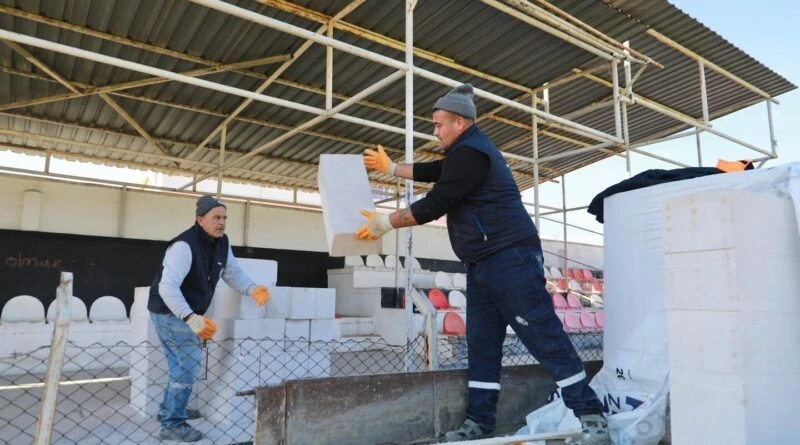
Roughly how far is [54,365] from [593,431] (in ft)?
8.11

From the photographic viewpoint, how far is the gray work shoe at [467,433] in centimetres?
282

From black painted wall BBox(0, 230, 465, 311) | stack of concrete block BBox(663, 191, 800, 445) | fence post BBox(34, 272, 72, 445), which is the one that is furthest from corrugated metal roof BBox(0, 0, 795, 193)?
stack of concrete block BBox(663, 191, 800, 445)

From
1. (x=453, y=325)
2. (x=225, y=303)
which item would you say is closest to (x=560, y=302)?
(x=453, y=325)

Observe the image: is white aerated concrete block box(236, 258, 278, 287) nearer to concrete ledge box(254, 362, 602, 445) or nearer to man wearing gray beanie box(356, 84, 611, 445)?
man wearing gray beanie box(356, 84, 611, 445)

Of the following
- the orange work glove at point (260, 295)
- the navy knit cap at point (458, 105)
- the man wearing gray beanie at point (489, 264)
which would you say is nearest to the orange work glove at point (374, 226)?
the man wearing gray beanie at point (489, 264)

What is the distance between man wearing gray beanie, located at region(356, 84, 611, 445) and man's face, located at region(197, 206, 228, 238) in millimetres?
1365

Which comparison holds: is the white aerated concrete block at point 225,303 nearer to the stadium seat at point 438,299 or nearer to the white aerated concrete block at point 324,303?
the white aerated concrete block at point 324,303

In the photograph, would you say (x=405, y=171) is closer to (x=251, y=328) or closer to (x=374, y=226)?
(x=374, y=226)

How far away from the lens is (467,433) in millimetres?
2832

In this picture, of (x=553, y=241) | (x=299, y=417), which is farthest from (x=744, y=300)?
(x=553, y=241)

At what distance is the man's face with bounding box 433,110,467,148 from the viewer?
3.07 m

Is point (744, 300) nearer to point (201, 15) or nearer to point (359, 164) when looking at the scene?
point (359, 164)

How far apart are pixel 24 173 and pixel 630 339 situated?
10.8 meters

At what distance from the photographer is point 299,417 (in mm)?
2541
